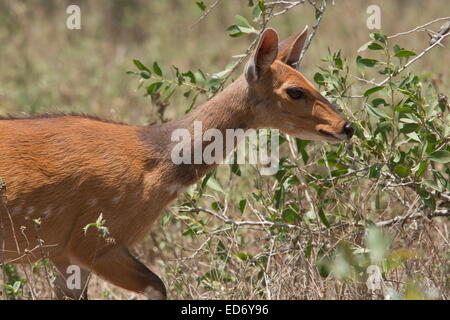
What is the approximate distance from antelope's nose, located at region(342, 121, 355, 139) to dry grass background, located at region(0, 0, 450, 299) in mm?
502

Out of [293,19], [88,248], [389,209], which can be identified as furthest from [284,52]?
→ [293,19]

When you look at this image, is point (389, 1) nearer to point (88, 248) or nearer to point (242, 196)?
point (242, 196)

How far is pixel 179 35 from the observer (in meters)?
14.4

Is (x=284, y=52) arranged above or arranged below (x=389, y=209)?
above

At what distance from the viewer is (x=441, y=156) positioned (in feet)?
18.0

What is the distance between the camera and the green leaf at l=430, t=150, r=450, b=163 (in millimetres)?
5449

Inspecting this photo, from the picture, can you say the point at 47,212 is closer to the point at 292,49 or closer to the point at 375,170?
the point at 292,49

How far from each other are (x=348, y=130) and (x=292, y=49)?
788 millimetres

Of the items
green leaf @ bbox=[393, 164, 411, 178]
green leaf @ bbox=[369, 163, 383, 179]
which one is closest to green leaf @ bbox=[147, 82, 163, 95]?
green leaf @ bbox=[369, 163, 383, 179]

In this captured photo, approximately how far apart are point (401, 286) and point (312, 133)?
116 cm

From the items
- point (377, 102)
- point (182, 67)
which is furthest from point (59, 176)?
point (182, 67)

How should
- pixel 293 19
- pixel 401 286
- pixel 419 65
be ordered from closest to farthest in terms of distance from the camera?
pixel 401 286 → pixel 419 65 → pixel 293 19

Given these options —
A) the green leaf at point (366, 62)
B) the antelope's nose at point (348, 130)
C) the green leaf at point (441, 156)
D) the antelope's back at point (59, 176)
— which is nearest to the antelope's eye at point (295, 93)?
the antelope's nose at point (348, 130)

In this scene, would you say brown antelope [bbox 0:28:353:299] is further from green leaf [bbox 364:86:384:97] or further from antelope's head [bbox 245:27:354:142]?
green leaf [bbox 364:86:384:97]
